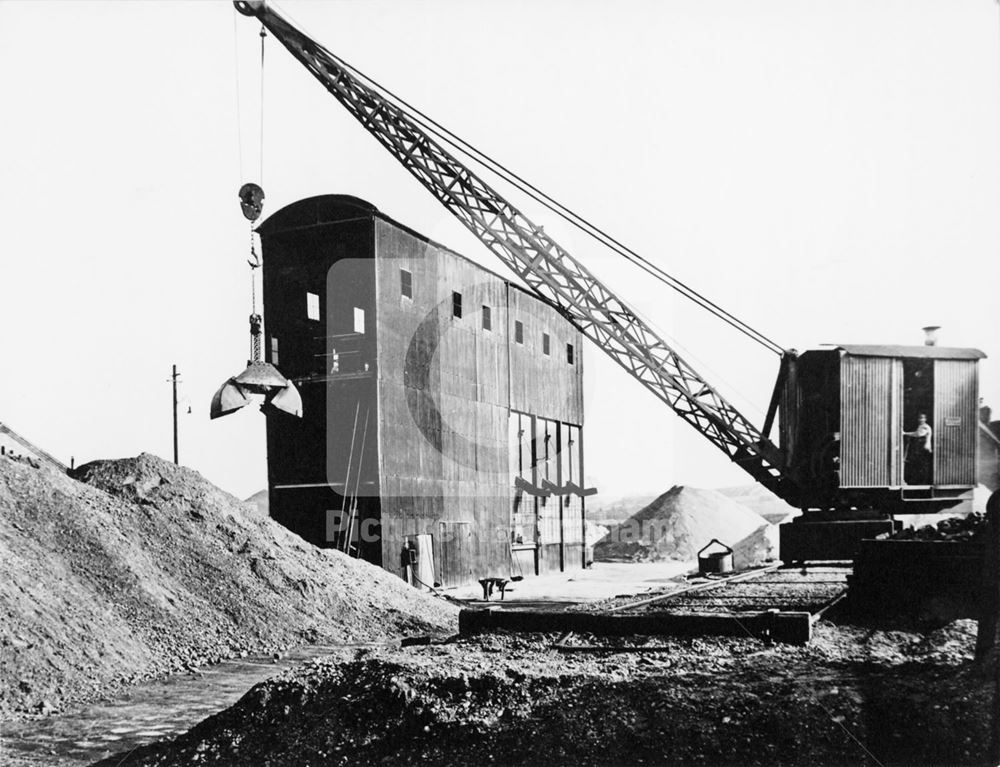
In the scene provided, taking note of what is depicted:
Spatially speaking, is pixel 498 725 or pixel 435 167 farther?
pixel 435 167

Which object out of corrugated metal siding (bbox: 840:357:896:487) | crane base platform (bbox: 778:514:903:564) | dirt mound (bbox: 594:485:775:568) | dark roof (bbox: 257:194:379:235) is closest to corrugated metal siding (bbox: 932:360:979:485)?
corrugated metal siding (bbox: 840:357:896:487)

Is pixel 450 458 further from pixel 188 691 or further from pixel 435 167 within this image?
pixel 188 691

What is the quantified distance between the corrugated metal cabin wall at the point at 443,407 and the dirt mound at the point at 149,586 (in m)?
4.32

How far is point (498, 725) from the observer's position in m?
5.21

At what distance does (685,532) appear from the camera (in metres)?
41.9

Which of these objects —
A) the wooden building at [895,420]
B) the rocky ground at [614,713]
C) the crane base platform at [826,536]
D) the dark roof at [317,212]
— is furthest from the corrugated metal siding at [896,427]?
Answer: the dark roof at [317,212]

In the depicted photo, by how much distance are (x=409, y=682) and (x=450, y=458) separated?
15.8 m

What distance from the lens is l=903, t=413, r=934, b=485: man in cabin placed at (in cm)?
1348

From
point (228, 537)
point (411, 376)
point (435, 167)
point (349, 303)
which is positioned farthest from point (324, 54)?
point (228, 537)

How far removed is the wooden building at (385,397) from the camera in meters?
18.9

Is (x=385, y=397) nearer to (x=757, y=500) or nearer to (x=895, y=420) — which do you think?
(x=895, y=420)

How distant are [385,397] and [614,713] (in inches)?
566

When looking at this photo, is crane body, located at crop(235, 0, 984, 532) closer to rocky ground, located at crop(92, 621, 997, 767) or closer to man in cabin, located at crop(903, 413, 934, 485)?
man in cabin, located at crop(903, 413, 934, 485)

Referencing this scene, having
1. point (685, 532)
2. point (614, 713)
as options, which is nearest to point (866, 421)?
point (614, 713)
